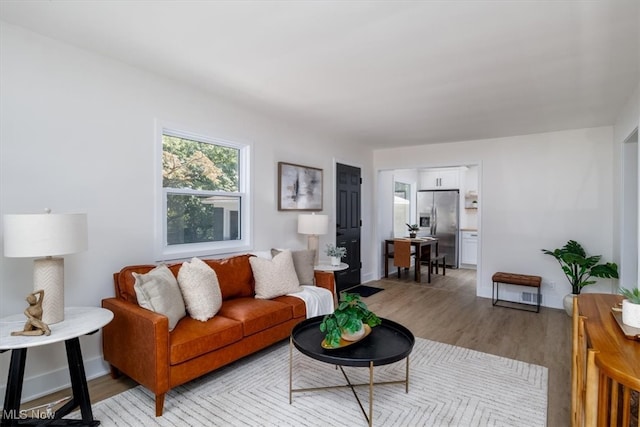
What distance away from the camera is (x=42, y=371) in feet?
7.63

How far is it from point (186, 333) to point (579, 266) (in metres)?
4.72

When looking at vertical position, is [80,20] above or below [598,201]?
above

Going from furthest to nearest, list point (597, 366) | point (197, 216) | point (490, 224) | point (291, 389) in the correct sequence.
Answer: point (490, 224) < point (197, 216) < point (291, 389) < point (597, 366)

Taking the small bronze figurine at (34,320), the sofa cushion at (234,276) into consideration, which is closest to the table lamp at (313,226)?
the sofa cushion at (234,276)

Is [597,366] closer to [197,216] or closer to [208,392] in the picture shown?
[208,392]

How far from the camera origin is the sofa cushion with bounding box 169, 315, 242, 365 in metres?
2.20

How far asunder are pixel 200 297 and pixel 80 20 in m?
1.99

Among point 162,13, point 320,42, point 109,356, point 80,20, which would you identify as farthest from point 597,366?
point 80,20

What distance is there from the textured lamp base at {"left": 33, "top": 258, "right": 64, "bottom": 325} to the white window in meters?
0.99

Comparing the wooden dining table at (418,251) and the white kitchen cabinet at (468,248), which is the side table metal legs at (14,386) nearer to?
the wooden dining table at (418,251)

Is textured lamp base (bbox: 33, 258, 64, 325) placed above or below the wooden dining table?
above

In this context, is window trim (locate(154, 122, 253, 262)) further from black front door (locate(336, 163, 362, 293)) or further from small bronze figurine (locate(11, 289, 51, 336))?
black front door (locate(336, 163, 362, 293))

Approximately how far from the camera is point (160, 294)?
7.66ft

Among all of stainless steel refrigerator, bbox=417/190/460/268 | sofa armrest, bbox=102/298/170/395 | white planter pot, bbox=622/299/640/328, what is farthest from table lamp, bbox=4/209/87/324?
stainless steel refrigerator, bbox=417/190/460/268
